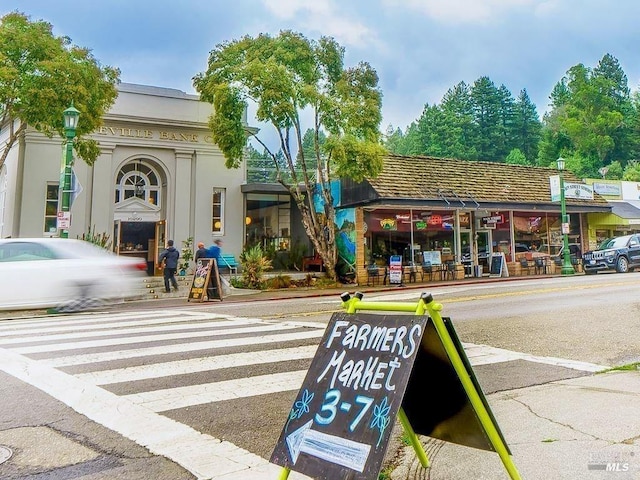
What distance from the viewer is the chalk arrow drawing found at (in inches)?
94.3

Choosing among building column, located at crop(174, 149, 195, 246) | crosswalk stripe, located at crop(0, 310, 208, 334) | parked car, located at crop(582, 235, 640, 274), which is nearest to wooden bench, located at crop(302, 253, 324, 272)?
building column, located at crop(174, 149, 195, 246)

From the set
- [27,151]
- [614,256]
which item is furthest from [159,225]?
[614,256]

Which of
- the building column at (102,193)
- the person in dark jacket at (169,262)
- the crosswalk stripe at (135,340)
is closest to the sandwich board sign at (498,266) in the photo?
the person in dark jacket at (169,262)

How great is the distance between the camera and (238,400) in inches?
189

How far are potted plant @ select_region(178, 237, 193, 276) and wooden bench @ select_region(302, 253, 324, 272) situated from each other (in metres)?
5.48

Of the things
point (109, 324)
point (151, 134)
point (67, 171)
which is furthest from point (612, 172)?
point (109, 324)

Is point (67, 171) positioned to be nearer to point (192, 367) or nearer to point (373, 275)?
point (192, 367)

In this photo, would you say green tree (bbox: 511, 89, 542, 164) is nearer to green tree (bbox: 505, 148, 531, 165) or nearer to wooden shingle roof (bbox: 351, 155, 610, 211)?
green tree (bbox: 505, 148, 531, 165)

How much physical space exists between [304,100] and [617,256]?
17095 millimetres

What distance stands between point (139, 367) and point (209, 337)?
204 centimetres

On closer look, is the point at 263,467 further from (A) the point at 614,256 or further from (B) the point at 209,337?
(A) the point at 614,256

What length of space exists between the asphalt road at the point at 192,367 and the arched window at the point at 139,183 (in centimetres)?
1180

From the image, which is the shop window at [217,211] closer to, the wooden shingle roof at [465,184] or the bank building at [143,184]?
the bank building at [143,184]

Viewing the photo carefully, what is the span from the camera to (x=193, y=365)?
20.1 ft
